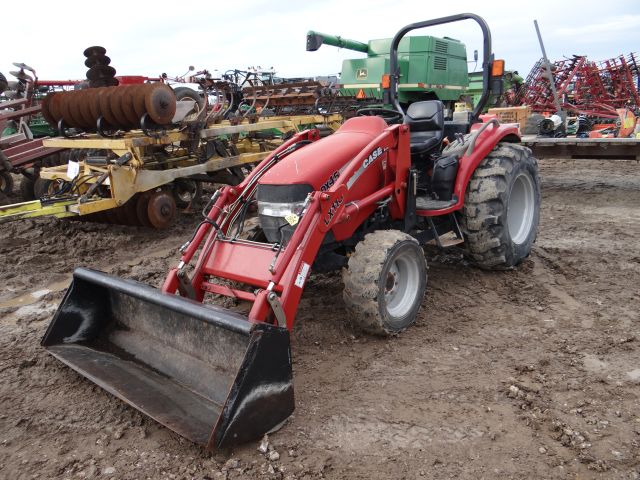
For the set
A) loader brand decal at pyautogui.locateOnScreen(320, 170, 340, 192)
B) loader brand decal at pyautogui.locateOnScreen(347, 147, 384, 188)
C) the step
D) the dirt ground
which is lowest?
the dirt ground

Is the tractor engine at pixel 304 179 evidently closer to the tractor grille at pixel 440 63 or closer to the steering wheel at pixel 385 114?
the steering wheel at pixel 385 114

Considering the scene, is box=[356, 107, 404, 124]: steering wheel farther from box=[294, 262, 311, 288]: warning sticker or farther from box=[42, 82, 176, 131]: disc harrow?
box=[42, 82, 176, 131]: disc harrow

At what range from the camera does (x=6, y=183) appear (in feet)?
30.1

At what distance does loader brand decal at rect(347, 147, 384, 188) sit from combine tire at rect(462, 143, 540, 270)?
3.34ft

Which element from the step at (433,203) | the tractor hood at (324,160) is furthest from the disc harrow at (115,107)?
the step at (433,203)

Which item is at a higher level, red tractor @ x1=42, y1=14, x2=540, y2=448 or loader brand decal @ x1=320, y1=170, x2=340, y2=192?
loader brand decal @ x1=320, y1=170, x2=340, y2=192

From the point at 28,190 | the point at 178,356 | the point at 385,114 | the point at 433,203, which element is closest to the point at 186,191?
the point at 28,190

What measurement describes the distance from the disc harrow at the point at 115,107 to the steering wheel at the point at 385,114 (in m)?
3.19

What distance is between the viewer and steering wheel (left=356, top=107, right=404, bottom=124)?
4465 millimetres

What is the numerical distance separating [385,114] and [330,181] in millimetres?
1223

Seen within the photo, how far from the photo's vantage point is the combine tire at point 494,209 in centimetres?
438

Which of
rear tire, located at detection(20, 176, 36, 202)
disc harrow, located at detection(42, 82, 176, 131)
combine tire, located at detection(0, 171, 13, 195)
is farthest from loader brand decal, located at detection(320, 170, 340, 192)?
combine tire, located at detection(0, 171, 13, 195)

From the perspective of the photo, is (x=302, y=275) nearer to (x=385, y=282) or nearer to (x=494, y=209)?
(x=385, y=282)

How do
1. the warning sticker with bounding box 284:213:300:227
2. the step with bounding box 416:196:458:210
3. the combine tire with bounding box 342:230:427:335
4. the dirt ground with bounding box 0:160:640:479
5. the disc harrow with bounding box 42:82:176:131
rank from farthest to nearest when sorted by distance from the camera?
the disc harrow with bounding box 42:82:176:131 → the step with bounding box 416:196:458:210 → the combine tire with bounding box 342:230:427:335 → the warning sticker with bounding box 284:213:300:227 → the dirt ground with bounding box 0:160:640:479
